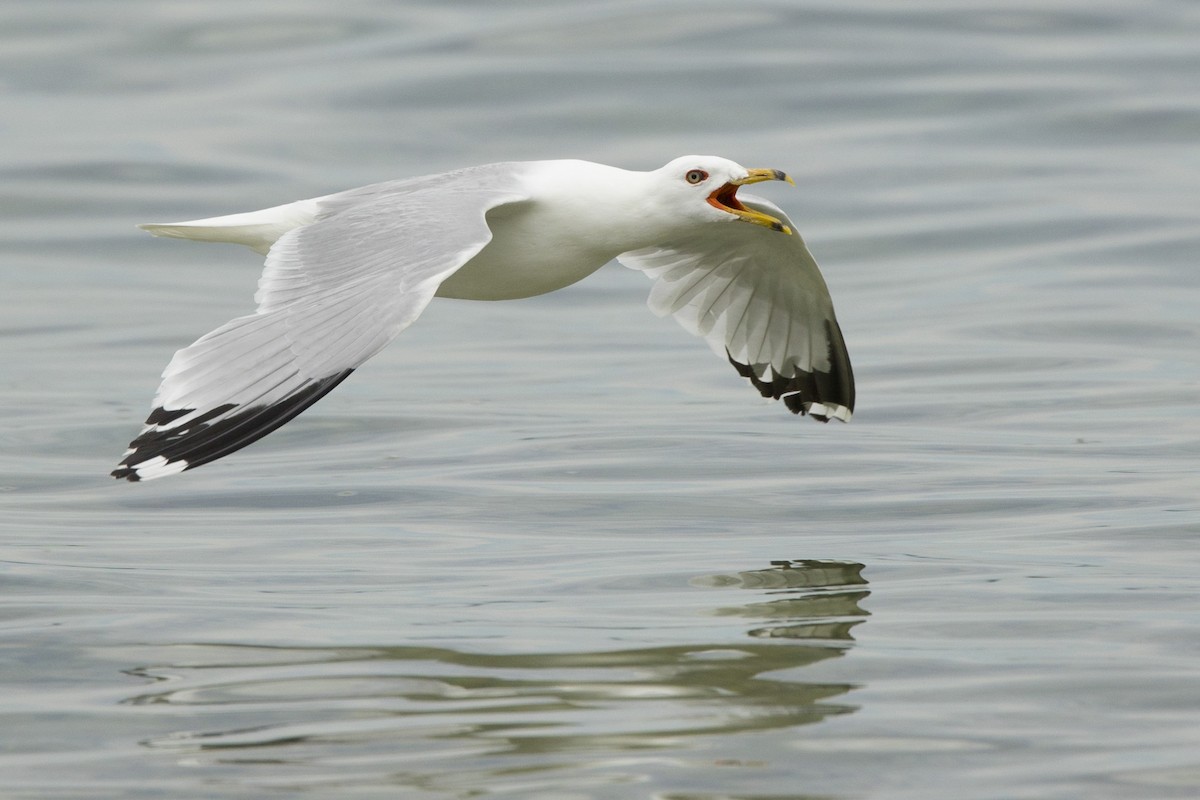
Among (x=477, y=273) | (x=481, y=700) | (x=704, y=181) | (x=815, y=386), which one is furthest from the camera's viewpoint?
(x=815, y=386)

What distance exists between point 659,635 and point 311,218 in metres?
2.91

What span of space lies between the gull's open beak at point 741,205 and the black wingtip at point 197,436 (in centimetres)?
248

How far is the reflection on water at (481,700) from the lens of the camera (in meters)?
5.30

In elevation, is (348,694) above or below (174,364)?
below

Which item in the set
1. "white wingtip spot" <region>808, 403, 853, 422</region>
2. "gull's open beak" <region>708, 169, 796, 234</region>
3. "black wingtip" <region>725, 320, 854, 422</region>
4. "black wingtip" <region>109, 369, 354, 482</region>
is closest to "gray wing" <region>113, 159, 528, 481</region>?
"black wingtip" <region>109, 369, 354, 482</region>

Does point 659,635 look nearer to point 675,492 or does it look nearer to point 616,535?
point 616,535

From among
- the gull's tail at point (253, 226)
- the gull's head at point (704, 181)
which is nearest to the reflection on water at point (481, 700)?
the gull's head at point (704, 181)

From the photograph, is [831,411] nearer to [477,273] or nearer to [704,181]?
[704,181]

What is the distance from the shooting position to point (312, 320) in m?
7.02

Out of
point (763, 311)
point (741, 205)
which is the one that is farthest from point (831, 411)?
point (741, 205)

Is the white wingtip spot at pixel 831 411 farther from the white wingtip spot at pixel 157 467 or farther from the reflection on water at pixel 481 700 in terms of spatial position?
the white wingtip spot at pixel 157 467

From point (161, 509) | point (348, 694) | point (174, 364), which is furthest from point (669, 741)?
point (161, 509)

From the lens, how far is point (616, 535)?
8336 millimetres

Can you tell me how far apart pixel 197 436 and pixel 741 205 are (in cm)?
314
